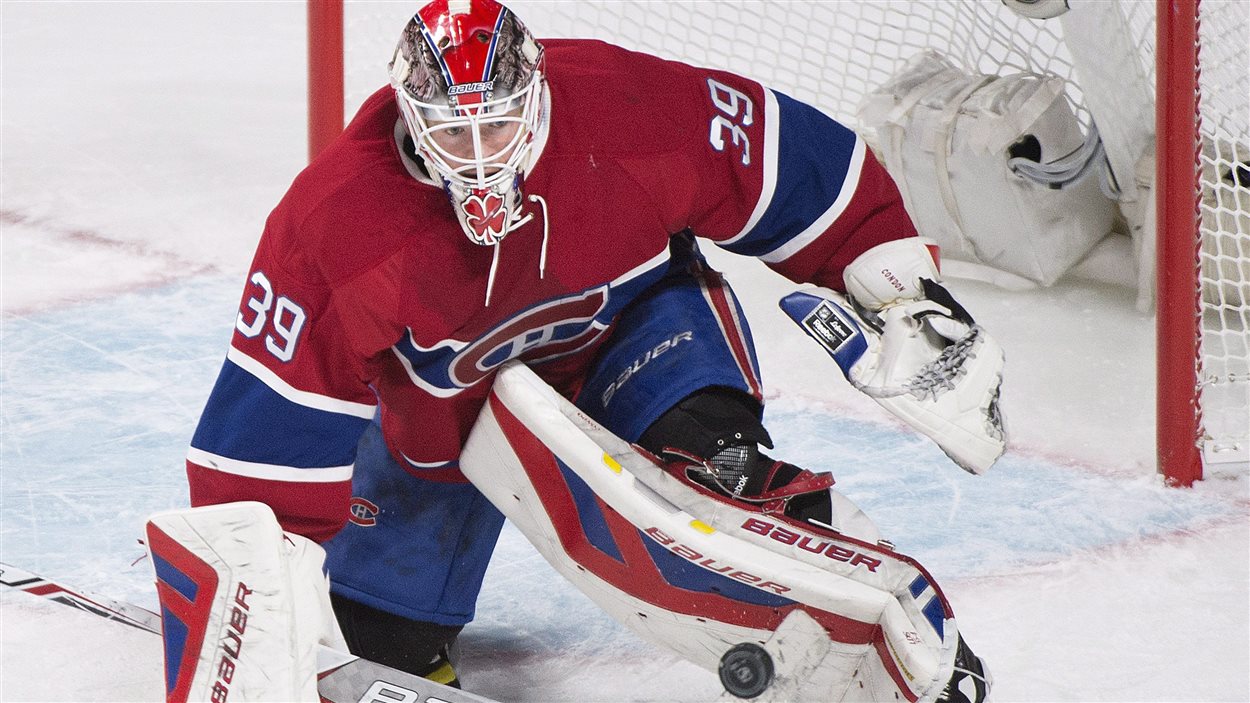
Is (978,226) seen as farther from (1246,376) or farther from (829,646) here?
(829,646)

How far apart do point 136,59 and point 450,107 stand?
12.1 feet

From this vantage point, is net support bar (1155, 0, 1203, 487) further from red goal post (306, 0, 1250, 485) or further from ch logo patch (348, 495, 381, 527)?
ch logo patch (348, 495, 381, 527)

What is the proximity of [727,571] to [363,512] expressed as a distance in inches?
21.7

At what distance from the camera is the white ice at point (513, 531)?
80.4 inches

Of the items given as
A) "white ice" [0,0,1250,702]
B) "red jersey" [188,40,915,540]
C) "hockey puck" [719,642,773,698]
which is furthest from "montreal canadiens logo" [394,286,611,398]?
"white ice" [0,0,1250,702]

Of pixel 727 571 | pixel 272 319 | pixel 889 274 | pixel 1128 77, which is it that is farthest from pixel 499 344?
pixel 1128 77

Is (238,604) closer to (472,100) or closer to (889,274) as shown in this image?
(472,100)

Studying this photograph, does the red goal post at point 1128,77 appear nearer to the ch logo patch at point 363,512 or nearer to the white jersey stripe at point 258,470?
the ch logo patch at point 363,512

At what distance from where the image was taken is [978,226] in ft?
10.4

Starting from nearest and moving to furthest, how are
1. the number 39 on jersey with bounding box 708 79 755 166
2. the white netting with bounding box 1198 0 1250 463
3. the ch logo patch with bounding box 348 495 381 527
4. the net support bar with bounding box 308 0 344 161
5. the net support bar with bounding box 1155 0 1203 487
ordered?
the number 39 on jersey with bounding box 708 79 755 166 → the ch logo patch with bounding box 348 495 381 527 → the net support bar with bounding box 1155 0 1203 487 → the white netting with bounding box 1198 0 1250 463 → the net support bar with bounding box 308 0 344 161

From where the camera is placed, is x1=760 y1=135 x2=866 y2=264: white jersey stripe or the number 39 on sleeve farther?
x1=760 y1=135 x2=866 y2=264: white jersey stripe

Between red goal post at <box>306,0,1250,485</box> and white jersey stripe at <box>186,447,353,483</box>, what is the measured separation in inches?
52.4

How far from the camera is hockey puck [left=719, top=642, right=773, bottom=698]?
1.66m

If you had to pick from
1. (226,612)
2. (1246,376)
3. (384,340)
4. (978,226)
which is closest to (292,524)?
(226,612)
